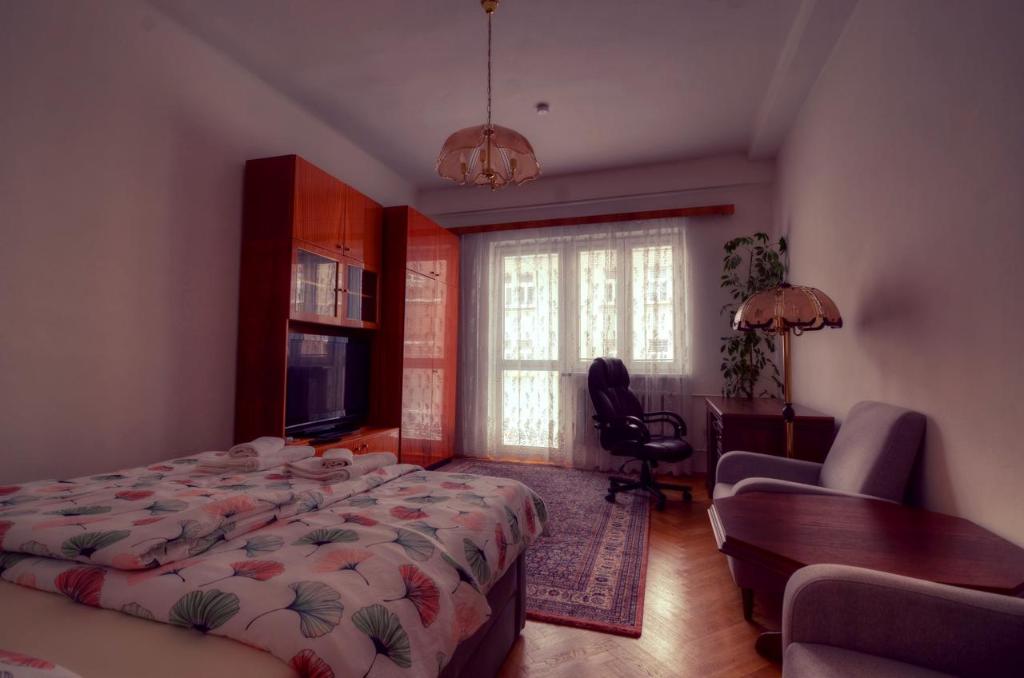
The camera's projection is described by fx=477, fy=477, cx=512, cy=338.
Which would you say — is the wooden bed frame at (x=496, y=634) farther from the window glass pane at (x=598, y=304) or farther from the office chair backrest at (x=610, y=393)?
the window glass pane at (x=598, y=304)

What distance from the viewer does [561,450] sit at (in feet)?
16.3

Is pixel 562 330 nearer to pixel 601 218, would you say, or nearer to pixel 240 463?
pixel 601 218

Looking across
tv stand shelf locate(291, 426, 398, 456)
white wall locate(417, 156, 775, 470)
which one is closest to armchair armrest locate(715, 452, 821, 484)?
white wall locate(417, 156, 775, 470)

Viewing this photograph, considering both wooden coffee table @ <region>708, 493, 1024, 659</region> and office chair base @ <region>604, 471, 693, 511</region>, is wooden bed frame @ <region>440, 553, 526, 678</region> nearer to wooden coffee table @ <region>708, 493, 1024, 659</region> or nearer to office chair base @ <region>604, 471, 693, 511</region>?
wooden coffee table @ <region>708, 493, 1024, 659</region>

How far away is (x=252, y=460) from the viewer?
182 cm

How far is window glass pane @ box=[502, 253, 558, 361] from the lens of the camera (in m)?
5.05

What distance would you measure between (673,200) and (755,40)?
1929 mm

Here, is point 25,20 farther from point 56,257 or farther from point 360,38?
point 360,38

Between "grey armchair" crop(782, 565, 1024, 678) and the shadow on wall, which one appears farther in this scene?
the shadow on wall

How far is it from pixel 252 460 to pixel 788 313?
251cm

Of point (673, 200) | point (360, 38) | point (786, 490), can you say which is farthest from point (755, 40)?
point (786, 490)

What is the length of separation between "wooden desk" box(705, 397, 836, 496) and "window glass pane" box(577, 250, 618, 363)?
1.63 meters

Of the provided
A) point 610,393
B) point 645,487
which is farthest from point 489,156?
point 645,487

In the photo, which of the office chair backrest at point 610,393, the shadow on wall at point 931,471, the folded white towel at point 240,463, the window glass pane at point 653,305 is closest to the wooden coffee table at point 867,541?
the shadow on wall at point 931,471
